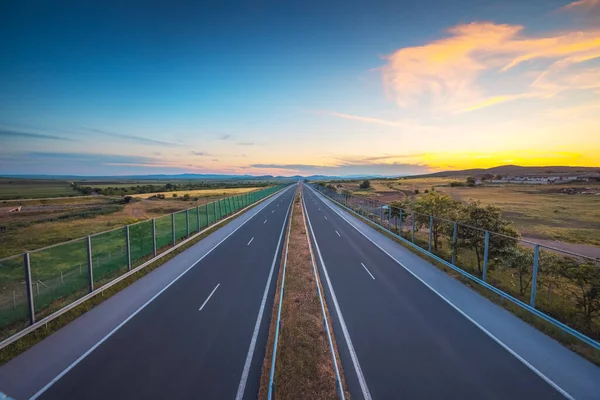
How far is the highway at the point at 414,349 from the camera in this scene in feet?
21.0

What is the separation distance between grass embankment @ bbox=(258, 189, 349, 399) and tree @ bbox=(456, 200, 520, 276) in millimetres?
8440

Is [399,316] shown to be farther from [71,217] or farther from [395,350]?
[71,217]

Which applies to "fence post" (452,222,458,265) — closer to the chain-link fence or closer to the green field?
the chain-link fence

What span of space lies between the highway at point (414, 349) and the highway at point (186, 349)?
2.76 meters

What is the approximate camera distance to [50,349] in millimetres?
7820

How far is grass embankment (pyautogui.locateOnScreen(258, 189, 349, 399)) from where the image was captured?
6.35 metres

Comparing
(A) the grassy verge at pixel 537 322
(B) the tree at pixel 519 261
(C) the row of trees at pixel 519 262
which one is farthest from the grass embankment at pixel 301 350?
(B) the tree at pixel 519 261

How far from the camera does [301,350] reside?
7.74 meters

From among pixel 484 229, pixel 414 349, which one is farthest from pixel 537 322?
pixel 414 349

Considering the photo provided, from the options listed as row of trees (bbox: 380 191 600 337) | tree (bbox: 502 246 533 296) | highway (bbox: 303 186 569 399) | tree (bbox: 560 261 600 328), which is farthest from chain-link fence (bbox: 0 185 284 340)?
tree (bbox: 502 246 533 296)

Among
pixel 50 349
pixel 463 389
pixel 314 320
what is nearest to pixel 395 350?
pixel 463 389

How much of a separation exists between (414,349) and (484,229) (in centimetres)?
771

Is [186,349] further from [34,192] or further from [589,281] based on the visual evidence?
[34,192]

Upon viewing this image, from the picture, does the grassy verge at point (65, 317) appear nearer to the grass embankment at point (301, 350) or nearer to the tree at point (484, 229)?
the grass embankment at point (301, 350)
